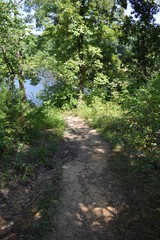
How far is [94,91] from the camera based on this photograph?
40.0 ft

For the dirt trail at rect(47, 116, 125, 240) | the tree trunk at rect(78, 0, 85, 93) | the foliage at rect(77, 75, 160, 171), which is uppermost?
the tree trunk at rect(78, 0, 85, 93)

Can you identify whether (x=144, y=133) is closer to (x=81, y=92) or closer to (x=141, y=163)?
(x=141, y=163)

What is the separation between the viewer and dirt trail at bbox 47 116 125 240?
3.00 metres

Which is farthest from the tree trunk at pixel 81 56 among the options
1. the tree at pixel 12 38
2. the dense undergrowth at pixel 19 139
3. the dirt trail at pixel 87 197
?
the dirt trail at pixel 87 197

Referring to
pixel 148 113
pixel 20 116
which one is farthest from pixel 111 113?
pixel 20 116

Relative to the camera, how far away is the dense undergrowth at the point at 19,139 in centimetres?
426

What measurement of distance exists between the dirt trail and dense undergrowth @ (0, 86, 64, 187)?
2.34 ft

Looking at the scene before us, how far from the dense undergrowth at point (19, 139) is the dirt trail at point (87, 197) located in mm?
713

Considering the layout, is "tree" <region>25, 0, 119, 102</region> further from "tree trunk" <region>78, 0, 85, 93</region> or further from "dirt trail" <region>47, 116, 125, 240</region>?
"dirt trail" <region>47, 116, 125, 240</region>

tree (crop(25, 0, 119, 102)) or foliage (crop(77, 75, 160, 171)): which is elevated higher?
tree (crop(25, 0, 119, 102))

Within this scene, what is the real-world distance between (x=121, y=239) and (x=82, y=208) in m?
0.88

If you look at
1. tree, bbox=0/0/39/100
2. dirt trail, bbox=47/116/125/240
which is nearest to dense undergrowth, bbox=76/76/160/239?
dirt trail, bbox=47/116/125/240

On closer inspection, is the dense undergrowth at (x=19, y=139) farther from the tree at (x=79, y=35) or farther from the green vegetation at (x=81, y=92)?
the tree at (x=79, y=35)

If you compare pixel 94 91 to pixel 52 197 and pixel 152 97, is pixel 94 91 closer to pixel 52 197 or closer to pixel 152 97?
pixel 152 97
